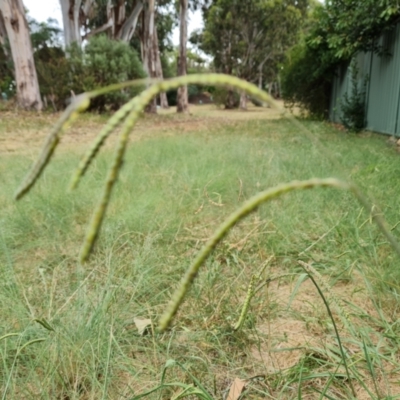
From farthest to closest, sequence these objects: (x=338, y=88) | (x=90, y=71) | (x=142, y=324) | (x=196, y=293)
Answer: (x=90, y=71) → (x=338, y=88) → (x=196, y=293) → (x=142, y=324)

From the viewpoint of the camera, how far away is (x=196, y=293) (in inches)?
51.3

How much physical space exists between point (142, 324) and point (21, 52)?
10.7 m

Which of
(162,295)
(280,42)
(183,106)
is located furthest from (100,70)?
(280,42)

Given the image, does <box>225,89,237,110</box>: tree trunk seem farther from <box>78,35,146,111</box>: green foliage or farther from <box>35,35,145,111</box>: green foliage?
<box>35,35,145,111</box>: green foliage

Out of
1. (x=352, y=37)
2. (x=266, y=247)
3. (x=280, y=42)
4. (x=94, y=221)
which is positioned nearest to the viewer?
(x=94, y=221)

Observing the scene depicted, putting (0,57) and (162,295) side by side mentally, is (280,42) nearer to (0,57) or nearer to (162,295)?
(0,57)

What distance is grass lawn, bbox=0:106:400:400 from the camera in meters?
0.95

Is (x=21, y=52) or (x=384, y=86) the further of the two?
(x=21, y=52)

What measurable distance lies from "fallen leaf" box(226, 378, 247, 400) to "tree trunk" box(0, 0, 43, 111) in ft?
35.3

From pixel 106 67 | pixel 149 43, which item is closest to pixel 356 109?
pixel 106 67

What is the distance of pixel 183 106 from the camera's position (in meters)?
16.4

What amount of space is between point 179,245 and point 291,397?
37.2 inches


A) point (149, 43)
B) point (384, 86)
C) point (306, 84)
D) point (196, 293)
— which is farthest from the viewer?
point (149, 43)

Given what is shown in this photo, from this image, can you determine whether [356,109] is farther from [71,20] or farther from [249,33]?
[249,33]
